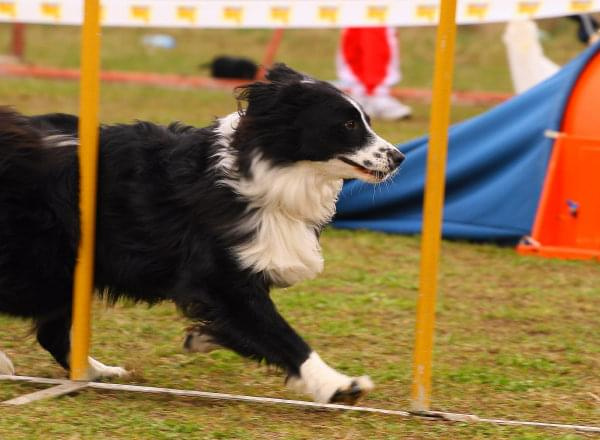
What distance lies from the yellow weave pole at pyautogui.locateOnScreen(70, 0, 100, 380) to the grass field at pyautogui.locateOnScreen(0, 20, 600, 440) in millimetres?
276

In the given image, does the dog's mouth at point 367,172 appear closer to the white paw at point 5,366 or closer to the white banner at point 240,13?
the white paw at point 5,366

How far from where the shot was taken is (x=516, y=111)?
6660 millimetres

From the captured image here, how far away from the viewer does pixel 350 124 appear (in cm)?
381

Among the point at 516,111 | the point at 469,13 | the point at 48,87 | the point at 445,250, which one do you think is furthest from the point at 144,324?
the point at 48,87

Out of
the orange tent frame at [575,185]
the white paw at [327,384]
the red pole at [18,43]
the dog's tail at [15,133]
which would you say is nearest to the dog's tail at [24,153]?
the dog's tail at [15,133]

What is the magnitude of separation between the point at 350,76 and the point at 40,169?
26.3ft

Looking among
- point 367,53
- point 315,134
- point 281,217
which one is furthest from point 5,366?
point 367,53

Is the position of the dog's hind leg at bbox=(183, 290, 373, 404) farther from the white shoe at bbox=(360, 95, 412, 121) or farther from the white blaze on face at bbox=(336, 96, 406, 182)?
the white shoe at bbox=(360, 95, 412, 121)

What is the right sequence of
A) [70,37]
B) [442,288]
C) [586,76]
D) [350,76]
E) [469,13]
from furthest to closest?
[70,37]
[350,76]
[469,13]
[586,76]
[442,288]

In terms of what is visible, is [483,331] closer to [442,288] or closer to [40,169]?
[442,288]

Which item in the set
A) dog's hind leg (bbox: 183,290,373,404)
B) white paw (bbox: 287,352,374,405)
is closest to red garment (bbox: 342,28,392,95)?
dog's hind leg (bbox: 183,290,373,404)

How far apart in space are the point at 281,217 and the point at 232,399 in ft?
2.07

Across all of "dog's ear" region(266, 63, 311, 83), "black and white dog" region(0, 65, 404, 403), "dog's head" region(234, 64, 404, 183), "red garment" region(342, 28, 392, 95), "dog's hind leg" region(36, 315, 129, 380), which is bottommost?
"dog's hind leg" region(36, 315, 129, 380)

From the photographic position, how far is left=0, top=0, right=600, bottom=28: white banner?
850 centimetres
